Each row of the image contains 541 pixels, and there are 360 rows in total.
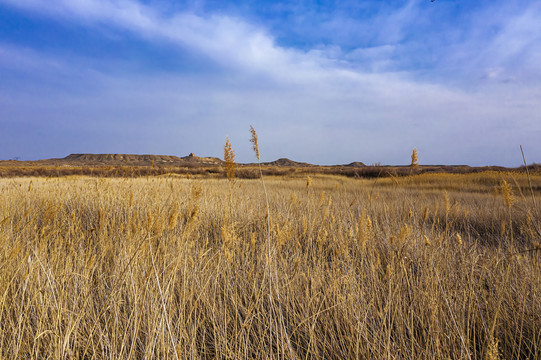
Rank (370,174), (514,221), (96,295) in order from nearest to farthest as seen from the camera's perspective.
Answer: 1. (96,295)
2. (514,221)
3. (370,174)

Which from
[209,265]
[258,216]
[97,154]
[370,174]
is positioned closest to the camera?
[209,265]

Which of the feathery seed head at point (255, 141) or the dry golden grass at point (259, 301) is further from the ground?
the feathery seed head at point (255, 141)

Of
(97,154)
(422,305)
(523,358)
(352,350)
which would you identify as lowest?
(523,358)

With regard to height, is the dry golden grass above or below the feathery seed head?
below

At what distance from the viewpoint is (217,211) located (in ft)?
15.8

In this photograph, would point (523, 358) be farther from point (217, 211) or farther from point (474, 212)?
point (474, 212)

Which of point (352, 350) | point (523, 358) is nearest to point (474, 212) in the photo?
point (523, 358)

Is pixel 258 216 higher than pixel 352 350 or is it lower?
higher

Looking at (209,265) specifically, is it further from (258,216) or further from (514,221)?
(514,221)

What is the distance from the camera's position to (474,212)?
18.1 feet

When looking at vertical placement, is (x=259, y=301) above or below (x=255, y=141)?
below

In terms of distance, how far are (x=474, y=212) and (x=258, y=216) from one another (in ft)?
13.8

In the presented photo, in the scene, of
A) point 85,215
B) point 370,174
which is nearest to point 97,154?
point 370,174

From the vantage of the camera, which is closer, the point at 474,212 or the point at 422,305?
the point at 422,305
